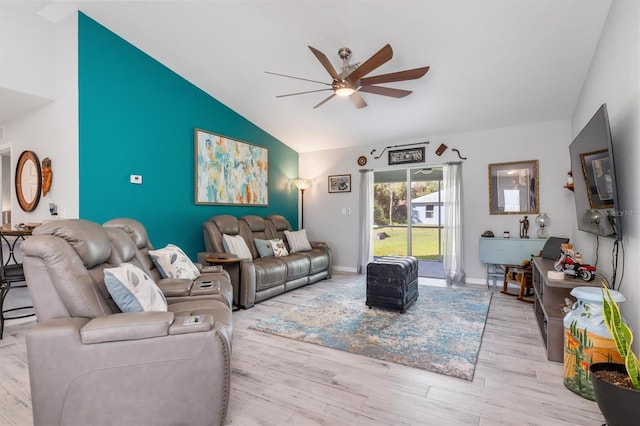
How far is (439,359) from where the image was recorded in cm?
242

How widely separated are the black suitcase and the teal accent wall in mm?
2549

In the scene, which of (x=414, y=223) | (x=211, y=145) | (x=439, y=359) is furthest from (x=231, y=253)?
(x=414, y=223)

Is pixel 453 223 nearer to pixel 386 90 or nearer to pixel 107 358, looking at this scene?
pixel 386 90

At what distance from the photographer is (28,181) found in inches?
149

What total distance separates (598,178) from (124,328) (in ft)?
10.3

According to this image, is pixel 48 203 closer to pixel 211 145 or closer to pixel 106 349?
pixel 211 145

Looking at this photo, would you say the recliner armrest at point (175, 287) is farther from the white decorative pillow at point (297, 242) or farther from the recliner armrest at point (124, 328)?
the white decorative pillow at point (297, 242)

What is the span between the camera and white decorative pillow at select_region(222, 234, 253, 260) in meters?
4.19

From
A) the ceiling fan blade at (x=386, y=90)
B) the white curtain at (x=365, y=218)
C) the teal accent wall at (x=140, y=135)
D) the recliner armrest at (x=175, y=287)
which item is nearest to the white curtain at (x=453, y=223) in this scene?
the white curtain at (x=365, y=218)

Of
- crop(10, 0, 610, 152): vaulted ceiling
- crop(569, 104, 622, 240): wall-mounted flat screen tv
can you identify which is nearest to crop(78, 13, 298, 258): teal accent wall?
crop(10, 0, 610, 152): vaulted ceiling

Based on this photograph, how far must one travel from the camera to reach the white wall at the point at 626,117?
1.96m

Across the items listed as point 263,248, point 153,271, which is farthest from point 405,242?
point 153,271

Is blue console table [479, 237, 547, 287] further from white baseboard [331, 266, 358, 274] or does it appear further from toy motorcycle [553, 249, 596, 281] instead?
white baseboard [331, 266, 358, 274]

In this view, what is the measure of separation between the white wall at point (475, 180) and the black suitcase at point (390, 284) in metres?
2.02
